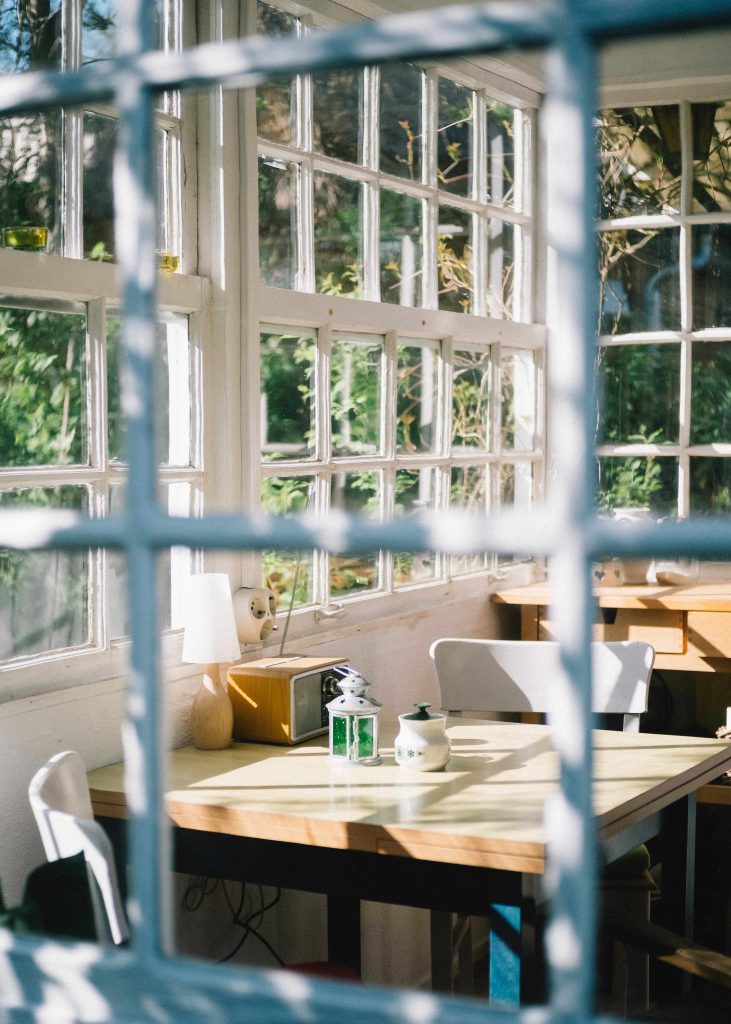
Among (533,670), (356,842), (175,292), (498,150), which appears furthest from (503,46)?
(498,150)

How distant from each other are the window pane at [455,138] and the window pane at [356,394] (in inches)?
31.0

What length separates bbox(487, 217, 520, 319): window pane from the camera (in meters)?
4.76

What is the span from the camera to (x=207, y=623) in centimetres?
300

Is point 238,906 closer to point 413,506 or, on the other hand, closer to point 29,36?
point 413,506

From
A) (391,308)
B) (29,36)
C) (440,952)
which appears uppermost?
(29,36)

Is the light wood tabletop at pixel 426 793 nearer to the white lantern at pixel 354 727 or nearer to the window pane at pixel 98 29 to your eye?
the white lantern at pixel 354 727

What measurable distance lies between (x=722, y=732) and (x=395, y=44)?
10.8 ft

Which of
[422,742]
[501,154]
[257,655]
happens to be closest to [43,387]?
[257,655]

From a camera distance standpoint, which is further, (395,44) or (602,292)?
(602,292)

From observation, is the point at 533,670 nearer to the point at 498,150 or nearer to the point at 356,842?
the point at 356,842

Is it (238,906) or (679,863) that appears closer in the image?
(679,863)

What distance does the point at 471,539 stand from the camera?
893mm

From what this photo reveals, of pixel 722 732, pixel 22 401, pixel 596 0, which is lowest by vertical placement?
pixel 722 732

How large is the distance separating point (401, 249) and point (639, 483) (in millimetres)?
1387
